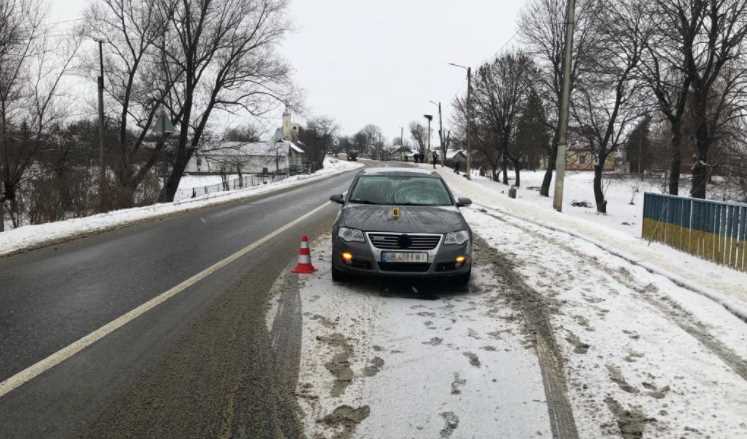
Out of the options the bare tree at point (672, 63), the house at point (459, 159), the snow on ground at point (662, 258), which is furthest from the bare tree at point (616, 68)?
the house at point (459, 159)

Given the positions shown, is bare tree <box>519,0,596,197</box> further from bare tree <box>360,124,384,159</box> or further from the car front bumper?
bare tree <box>360,124,384,159</box>

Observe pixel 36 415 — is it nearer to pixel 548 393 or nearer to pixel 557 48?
pixel 548 393

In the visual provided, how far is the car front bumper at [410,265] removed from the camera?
229 inches

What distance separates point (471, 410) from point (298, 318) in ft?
7.43

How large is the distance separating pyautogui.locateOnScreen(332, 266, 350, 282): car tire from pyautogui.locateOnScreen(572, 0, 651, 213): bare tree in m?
20.8

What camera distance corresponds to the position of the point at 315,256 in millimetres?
8266

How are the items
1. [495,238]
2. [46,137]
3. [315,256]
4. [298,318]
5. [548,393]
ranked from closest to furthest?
[548,393] → [298,318] → [315,256] → [495,238] → [46,137]

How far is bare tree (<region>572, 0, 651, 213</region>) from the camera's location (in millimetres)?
22672

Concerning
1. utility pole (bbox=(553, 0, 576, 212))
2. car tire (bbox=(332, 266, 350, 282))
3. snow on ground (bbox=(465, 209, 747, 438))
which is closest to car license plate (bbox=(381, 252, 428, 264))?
car tire (bbox=(332, 266, 350, 282))

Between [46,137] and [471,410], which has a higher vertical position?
[46,137]

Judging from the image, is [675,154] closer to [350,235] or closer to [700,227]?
[700,227]

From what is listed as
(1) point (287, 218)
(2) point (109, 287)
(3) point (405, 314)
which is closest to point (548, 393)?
(3) point (405, 314)

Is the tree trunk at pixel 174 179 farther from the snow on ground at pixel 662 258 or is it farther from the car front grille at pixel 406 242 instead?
the car front grille at pixel 406 242

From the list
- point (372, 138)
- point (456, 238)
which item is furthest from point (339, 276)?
point (372, 138)
